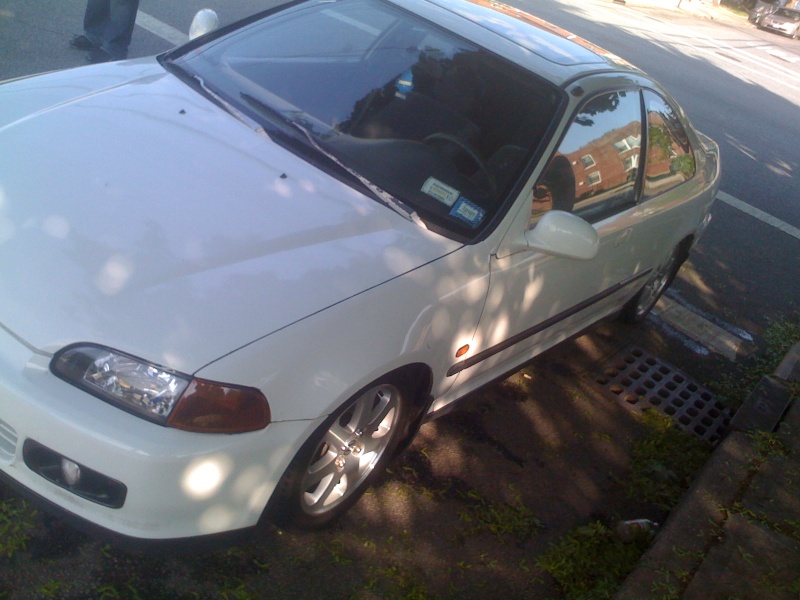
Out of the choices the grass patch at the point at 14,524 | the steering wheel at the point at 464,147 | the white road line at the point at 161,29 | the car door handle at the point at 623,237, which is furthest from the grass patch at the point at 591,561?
the white road line at the point at 161,29

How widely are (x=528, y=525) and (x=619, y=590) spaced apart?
1.71ft

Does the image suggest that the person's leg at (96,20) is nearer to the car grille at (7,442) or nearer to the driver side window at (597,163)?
the driver side window at (597,163)

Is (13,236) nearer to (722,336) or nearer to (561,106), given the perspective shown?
(561,106)

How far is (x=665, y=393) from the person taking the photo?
471 centimetres

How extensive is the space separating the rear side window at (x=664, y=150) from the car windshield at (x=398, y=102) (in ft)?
3.24

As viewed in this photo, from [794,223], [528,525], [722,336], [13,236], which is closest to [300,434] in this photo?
[13,236]

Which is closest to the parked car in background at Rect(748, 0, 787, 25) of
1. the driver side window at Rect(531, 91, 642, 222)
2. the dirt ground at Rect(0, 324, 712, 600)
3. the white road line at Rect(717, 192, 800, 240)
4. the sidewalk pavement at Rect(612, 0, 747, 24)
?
the sidewalk pavement at Rect(612, 0, 747, 24)

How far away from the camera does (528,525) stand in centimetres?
337

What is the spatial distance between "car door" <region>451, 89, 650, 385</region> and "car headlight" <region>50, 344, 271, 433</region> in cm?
121

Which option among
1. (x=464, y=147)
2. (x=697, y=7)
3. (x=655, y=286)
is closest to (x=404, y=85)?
(x=464, y=147)

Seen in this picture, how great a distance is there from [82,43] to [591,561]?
6.06 m

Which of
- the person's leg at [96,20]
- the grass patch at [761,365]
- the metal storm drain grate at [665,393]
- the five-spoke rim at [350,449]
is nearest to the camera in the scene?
the five-spoke rim at [350,449]

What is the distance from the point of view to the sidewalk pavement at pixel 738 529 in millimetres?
2984

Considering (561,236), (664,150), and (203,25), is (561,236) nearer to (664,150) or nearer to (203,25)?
(664,150)
